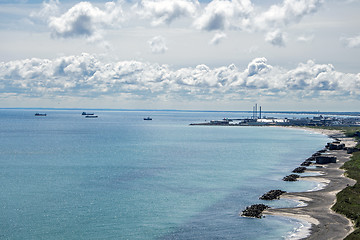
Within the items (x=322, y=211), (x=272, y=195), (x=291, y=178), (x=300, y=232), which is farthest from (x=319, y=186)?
(x=300, y=232)

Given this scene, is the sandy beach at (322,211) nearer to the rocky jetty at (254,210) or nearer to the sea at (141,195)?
the rocky jetty at (254,210)

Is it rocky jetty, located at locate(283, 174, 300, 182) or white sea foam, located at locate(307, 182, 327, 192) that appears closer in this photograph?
white sea foam, located at locate(307, 182, 327, 192)

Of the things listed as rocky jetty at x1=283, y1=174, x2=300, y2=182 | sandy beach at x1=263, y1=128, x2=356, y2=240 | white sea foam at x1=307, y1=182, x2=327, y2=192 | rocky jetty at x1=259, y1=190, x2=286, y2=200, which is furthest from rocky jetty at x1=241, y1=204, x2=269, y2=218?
rocky jetty at x1=283, y1=174, x2=300, y2=182

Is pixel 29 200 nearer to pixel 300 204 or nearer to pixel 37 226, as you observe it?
pixel 37 226

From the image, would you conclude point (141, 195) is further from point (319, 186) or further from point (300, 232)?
point (319, 186)

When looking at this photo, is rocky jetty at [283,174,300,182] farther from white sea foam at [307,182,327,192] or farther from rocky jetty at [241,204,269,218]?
rocky jetty at [241,204,269,218]

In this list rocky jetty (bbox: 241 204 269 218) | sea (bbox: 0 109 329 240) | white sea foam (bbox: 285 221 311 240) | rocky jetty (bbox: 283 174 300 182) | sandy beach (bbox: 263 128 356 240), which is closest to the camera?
white sea foam (bbox: 285 221 311 240)

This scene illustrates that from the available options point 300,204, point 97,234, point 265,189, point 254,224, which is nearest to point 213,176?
point 265,189

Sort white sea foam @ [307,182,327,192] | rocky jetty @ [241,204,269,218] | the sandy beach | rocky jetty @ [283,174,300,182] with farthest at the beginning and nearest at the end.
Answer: rocky jetty @ [283,174,300,182], white sea foam @ [307,182,327,192], rocky jetty @ [241,204,269,218], the sandy beach
